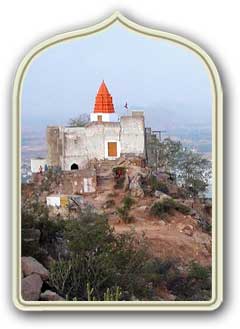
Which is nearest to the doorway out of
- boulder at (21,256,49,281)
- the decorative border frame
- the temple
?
the temple

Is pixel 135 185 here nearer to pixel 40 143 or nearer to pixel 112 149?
pixel 112 149

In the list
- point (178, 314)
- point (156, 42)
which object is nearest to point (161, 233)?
point (178, 314)

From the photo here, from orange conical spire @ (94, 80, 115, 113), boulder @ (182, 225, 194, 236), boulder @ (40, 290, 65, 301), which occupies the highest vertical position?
orange conical spire @ (94, 80, 115, 113)

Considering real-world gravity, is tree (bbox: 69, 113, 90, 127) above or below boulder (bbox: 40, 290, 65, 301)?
above

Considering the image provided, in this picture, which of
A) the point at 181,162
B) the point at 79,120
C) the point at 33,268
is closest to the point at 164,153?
the point at 181,162

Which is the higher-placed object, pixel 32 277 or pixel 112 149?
pixel 112 149

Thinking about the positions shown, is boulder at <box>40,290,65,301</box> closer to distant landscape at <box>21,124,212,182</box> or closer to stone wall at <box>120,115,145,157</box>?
distant landscape at <box>21,124,212,182</box>
